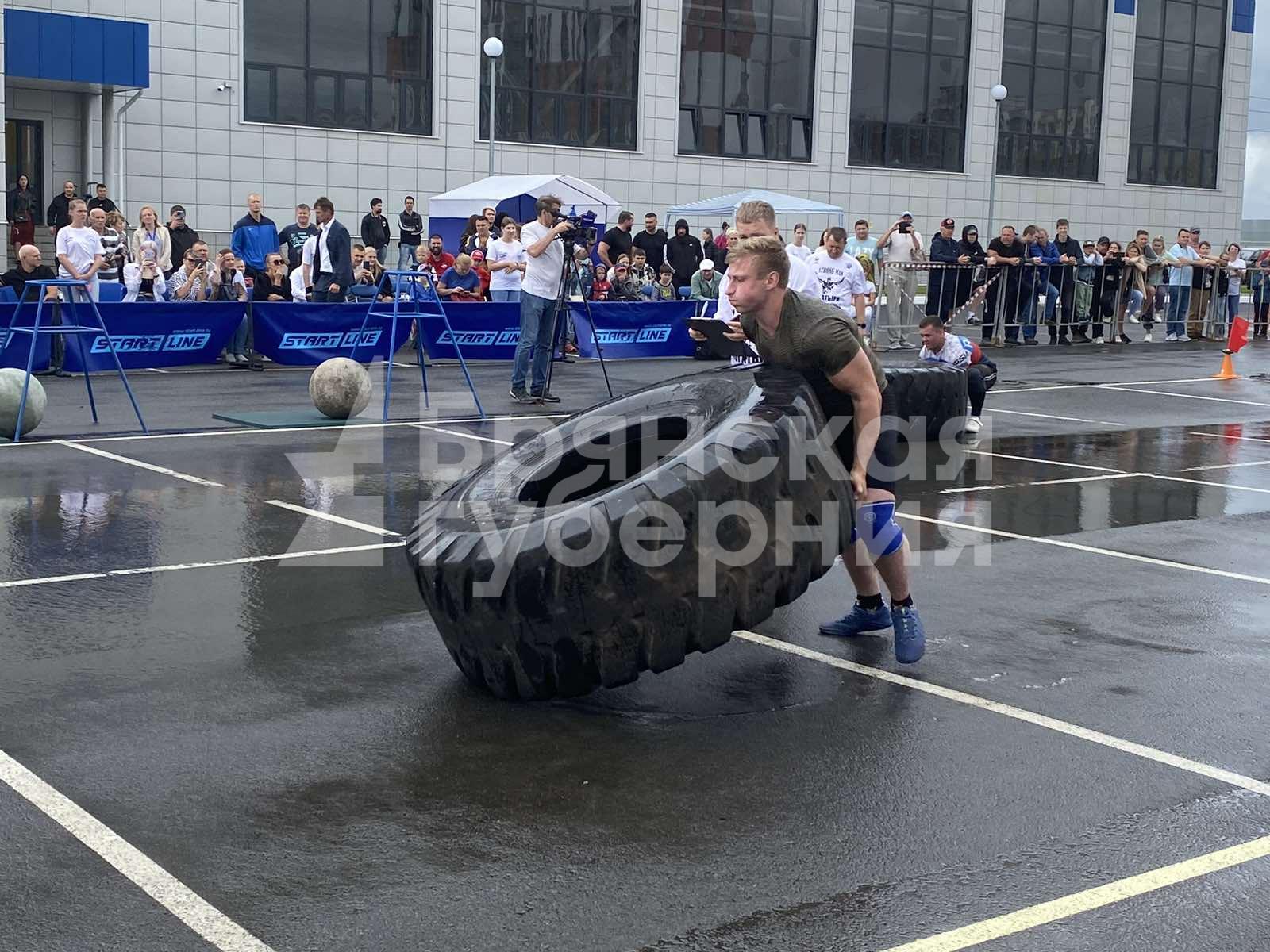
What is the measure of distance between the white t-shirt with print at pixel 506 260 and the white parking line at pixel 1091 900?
1657 cm

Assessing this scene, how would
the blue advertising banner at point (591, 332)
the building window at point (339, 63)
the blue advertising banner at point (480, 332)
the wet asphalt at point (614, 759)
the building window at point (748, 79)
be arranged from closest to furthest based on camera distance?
the wet asphalt at point (614, 759) → the blue advertising banner at point (480, 332) → the blue advertising banner at point (591, 332) → the building window at point (339, 63) → the building window at point (748, 79)

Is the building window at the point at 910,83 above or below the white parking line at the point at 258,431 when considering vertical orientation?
above

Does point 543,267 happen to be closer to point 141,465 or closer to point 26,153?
point 141,465

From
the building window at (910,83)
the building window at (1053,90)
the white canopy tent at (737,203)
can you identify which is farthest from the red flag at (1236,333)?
the building window at (1053,90)

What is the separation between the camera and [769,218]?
26.2 feet

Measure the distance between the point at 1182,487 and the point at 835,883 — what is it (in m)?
8.26

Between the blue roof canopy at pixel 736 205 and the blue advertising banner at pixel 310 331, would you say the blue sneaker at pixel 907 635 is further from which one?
the blue roof canopy at pixel 736 205

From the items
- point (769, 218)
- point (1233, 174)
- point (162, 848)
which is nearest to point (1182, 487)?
point (769, 218)

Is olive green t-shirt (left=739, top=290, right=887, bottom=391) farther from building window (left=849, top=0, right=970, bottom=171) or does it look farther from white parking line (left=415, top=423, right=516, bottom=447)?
building window (left=849, top=0, right=970, bottom=171)

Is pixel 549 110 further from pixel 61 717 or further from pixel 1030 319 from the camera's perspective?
pixel 61 717

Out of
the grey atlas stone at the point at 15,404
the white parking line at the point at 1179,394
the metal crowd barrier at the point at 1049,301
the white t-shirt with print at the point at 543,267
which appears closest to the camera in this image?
the grey atlas stone at the point at 15,404

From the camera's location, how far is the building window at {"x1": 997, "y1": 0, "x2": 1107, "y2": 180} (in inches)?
1777

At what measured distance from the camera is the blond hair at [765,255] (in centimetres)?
598

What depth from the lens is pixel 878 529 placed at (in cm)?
635
